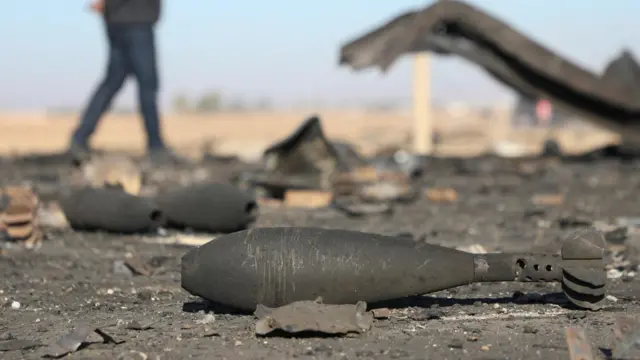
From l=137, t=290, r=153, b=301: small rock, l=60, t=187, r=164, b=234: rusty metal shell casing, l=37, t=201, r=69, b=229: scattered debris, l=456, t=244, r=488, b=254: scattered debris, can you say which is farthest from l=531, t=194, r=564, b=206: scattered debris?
l=137, t=290, r=153, b=301: small rock

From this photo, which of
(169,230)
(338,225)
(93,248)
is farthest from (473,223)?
(93,248)

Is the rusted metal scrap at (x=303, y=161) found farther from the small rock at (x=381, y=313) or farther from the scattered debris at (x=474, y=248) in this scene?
the small rock at (x=381, y=313)

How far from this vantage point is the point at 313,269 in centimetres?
373

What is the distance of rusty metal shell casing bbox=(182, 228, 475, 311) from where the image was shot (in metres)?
3.71

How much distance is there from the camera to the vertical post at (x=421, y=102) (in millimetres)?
14531

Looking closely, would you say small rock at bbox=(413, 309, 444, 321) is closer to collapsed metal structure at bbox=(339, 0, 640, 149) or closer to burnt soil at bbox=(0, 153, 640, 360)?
burnt soil at bbox=(0, 153, 640, 360)

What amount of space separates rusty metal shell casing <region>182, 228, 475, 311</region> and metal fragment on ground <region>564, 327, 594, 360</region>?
0.78 metres

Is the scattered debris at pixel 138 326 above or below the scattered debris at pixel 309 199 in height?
above

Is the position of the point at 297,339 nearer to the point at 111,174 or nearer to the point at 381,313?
the point at 381,313

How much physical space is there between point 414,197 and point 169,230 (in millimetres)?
3084

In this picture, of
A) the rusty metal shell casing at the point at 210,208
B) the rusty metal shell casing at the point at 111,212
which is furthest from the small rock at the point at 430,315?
the rusty metal shell casing at the point at 111,212

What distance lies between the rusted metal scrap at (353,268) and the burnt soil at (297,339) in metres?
0.13

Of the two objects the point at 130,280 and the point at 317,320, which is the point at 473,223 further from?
the point at 317,320

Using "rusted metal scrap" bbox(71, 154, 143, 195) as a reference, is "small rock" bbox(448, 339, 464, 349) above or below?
above
